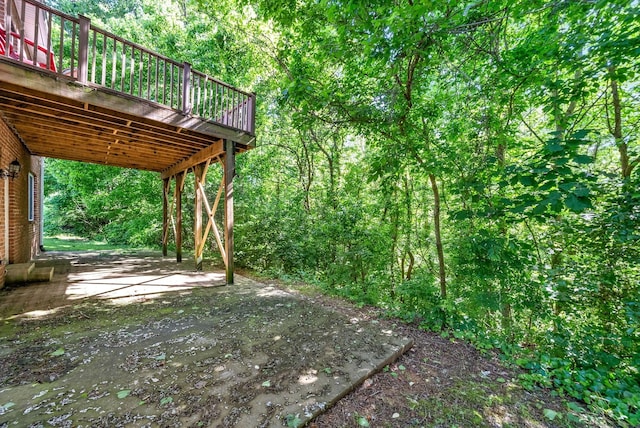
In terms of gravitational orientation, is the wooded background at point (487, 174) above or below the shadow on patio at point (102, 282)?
above

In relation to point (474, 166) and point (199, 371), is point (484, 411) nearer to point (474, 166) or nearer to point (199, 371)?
point (199, 371)

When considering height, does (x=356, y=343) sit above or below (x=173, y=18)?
below

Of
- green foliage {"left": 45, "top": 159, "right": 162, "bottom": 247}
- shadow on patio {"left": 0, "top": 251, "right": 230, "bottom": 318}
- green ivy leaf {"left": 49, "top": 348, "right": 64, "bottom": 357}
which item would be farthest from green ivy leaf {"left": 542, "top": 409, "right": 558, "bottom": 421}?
green foliage {"left": 45, "top": 159, "right": 162, "bottom": 247}

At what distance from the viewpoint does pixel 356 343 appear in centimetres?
275

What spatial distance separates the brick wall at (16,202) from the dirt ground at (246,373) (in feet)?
7.45

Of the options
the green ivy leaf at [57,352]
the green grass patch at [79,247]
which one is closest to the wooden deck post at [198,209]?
the green ivy leaf at [57,352]

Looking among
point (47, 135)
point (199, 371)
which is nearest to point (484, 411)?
point (199, 371)

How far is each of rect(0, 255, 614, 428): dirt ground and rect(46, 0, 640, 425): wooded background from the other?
1.63ft

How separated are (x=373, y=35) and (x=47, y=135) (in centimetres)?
605

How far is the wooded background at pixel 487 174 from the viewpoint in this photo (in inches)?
96.6

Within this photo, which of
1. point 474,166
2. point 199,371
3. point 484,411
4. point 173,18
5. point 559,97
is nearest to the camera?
point 484,411

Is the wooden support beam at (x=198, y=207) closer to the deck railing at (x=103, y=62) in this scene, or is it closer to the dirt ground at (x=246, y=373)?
the deck railing at (x=103, y=62)

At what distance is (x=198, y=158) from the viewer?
5582 mm

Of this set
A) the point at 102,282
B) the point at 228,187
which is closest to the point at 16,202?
the point at 102,282
